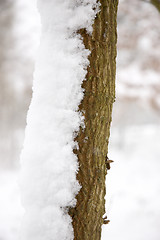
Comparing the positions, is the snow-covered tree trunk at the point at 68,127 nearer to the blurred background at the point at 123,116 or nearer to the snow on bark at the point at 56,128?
the snow on bark at the point at 56,128

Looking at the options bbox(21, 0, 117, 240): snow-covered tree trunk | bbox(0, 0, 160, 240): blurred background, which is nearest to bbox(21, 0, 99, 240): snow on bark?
bbox(21, 0, 117, 240): snow-covered tree trunk

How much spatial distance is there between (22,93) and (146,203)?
4.60m

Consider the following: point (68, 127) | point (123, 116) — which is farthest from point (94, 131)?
point (123, 116)

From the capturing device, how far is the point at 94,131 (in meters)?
0.71

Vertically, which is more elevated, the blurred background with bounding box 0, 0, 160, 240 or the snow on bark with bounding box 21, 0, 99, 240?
the blurred background with bounding box 0, 0, 160, 240

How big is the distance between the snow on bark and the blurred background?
178 cm

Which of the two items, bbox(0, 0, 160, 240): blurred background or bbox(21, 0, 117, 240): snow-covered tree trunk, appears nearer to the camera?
bbox(21, 0, 117, 240): snow-covered tree trunk

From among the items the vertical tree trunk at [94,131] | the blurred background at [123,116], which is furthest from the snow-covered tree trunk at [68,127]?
the blurred background at [123,116]

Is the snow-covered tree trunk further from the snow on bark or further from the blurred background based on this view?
the blurred background

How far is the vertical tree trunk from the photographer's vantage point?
0.69 metres

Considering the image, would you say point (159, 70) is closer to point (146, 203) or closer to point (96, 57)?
point (146, 203)

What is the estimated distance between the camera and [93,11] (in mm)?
703

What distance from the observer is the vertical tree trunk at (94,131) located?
2.27 ft

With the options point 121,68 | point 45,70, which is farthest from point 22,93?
point 45,70
